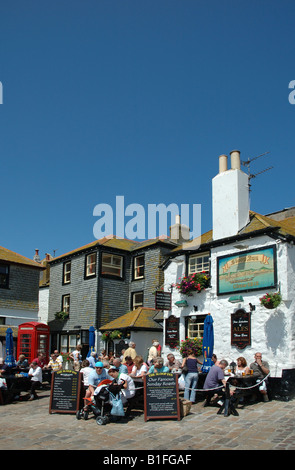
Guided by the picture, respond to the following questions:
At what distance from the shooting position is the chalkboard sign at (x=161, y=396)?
993cm

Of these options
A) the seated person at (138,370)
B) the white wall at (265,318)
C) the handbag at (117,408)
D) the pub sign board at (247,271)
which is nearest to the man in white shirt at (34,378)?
the seated person at (138,370)

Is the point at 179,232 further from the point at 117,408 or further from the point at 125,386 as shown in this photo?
the point at 117,408

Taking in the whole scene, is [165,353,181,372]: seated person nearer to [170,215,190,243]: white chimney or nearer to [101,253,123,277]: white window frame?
[101,253,123,277]: white window frame

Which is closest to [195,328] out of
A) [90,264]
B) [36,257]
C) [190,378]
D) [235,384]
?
[190,378]

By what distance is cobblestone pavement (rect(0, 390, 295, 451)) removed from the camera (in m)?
7.67

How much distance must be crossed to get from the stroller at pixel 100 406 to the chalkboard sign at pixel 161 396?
0.90 metres

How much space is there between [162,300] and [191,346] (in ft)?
7.77

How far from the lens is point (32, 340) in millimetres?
19719

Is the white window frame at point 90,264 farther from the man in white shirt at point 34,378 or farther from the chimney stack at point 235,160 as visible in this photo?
the man in white shirt at point 34,378

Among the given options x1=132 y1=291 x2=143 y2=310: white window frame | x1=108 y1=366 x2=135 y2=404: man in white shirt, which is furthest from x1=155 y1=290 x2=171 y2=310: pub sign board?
x1=108 y1=366 x2=135 y2=404: man in white shirt

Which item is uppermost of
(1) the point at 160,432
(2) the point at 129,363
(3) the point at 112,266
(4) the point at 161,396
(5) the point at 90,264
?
(5) the point at 90,264

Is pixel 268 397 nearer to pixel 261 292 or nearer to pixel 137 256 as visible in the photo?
pixel 261 292

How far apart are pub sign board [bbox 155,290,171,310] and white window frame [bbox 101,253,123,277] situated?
695 cm
